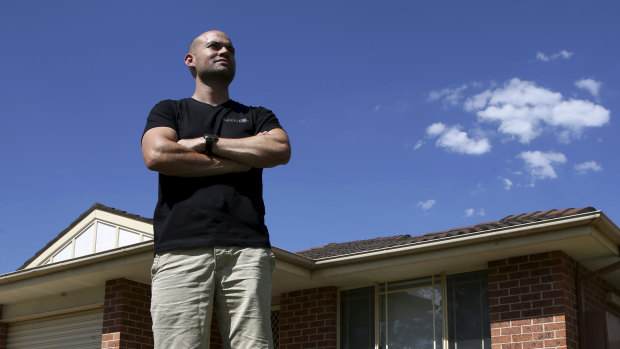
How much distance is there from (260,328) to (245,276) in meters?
0.17

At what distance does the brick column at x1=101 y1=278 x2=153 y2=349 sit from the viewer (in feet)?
33.6

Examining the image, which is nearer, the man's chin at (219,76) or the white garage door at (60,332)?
the man's chin at (219,76)

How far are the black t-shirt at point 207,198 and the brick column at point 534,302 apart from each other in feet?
22.8

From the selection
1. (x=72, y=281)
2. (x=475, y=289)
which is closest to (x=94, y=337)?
(x=72, y=281)

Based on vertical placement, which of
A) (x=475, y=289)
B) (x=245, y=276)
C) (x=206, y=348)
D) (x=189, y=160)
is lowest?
(x=206, y=348)

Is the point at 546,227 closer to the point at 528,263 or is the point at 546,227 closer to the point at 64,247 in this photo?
the point at 528,263

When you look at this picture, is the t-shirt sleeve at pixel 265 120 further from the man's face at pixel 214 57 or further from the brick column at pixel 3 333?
the brick column at pixel 3 333

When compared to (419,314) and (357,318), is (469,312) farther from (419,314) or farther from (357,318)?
(357,318)

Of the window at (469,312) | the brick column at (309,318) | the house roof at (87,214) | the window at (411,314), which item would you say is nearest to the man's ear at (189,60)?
the window at (469,312)

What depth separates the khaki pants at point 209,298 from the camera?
2.54 meters

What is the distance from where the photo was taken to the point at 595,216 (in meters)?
8.23

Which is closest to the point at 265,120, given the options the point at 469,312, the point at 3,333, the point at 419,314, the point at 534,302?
the point at 534,302

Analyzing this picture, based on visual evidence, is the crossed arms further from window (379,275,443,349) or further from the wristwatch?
window (379,275,443,349)

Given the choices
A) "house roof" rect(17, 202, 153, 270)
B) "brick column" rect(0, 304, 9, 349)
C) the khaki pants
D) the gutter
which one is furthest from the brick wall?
the khaki pants
